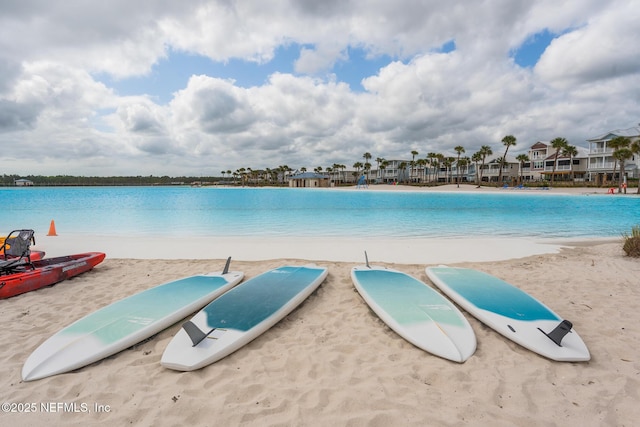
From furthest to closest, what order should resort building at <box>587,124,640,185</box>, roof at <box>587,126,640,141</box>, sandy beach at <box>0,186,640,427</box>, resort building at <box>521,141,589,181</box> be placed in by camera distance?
resort building at <box>521,141,589,181</box>
resort building at <box>587,124,640,185</box>
roof at <box>587,126,640,141</box>
sandy beach at <box>0,186,640,427</box>

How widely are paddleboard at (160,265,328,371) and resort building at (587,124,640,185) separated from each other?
193 feet

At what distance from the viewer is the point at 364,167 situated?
9100cm

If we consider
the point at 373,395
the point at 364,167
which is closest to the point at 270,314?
the point at 373,395

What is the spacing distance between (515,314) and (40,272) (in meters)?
7.14

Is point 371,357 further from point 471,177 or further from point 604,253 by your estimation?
point 471,177

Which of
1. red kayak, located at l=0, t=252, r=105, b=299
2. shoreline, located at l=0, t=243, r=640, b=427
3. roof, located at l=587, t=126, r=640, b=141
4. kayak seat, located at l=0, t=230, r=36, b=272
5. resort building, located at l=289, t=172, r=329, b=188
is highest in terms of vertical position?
roof, located at l=587, t=126, r=640, b=141

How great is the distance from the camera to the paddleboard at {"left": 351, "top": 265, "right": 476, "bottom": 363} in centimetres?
336

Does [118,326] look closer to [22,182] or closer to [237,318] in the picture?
[237,318]

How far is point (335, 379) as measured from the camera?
296 cm

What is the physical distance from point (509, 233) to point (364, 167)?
8040 centimetres

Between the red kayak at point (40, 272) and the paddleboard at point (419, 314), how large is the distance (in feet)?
16.7

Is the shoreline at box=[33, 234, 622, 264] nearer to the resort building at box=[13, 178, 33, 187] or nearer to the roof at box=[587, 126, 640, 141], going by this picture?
the roof at box=[587, 126, 640, 141]

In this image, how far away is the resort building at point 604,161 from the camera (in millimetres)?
46250

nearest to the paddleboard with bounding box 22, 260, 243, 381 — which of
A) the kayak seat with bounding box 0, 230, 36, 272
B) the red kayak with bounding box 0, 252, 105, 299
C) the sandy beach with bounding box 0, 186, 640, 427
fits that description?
the sandy beach with bounding box 0, 186, 640, 427
